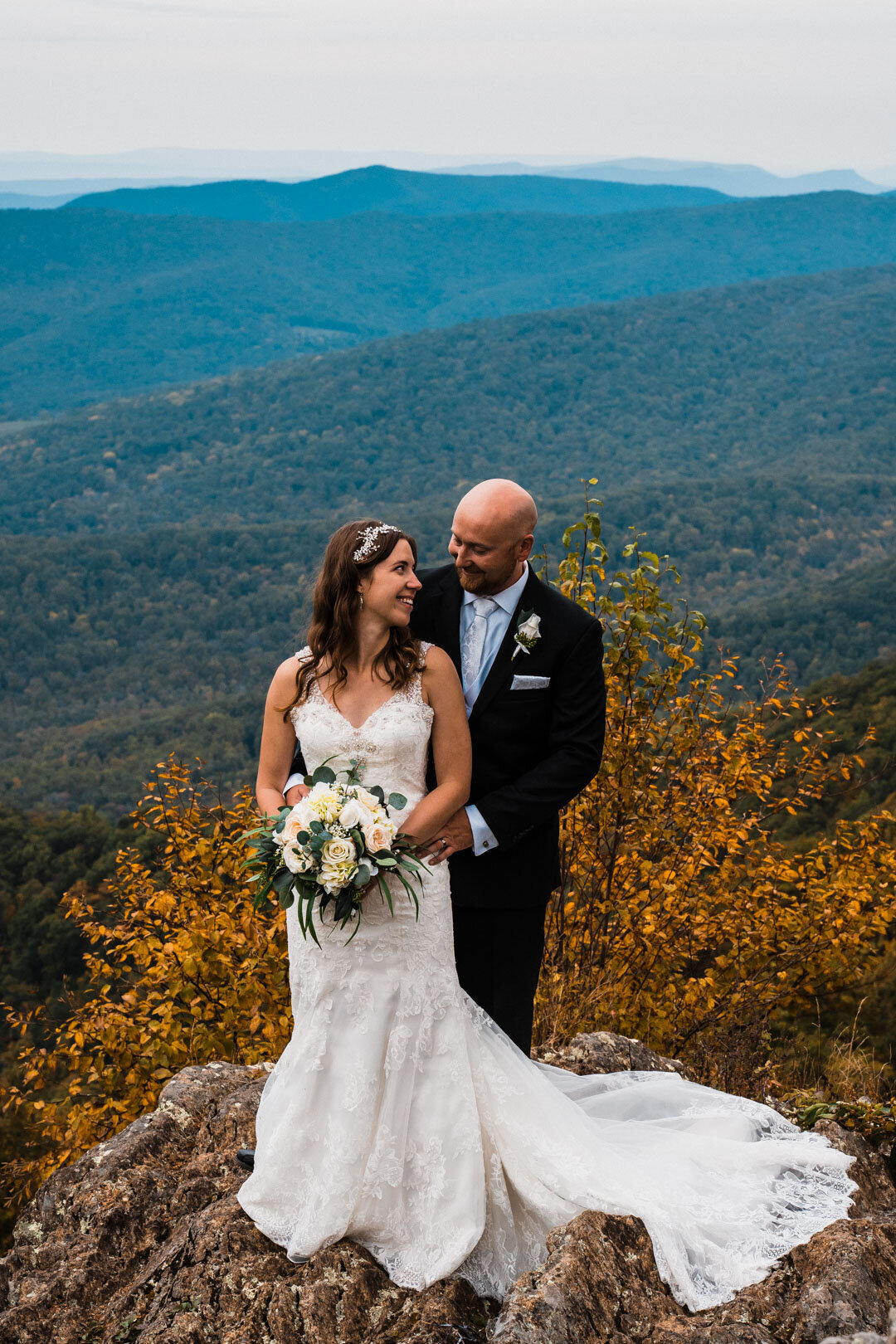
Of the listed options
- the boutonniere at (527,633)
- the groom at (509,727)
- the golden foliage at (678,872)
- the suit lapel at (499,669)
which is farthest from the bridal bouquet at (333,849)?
the golden foliage at (678,872)

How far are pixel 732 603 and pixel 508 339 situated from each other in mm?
112944

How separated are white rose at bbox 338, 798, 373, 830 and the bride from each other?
0.27 metres

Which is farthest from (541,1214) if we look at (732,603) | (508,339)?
(508,339)

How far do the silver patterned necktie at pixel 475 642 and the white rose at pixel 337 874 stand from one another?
2.82 feet

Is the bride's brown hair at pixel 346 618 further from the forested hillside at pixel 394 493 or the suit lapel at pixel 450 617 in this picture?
the forested hillside at pixel 394 493

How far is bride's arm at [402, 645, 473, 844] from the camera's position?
10.9ft

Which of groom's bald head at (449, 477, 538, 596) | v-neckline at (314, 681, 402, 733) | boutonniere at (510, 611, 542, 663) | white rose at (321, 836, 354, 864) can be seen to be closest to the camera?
white rose at (321, 836, 354, 864)

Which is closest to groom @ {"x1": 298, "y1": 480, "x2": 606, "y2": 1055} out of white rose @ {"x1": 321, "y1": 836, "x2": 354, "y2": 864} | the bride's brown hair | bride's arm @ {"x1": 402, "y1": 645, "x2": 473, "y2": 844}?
bride's arm @ {"x1": 402, "y1": 645, "x2": 473, "y2": 844}

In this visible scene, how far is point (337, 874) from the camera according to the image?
2.99 metres

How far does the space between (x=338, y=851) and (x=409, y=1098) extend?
2.74ft

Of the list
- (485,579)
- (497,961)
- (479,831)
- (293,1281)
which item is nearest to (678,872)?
(497,961)

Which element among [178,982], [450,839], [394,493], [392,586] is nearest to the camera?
[392,586]

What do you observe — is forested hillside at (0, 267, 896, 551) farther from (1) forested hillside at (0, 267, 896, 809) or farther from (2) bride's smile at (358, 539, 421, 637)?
(2) bride's smile at (358, 539, 421, 637)

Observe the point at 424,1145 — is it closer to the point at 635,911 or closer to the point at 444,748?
the point at 444,748
